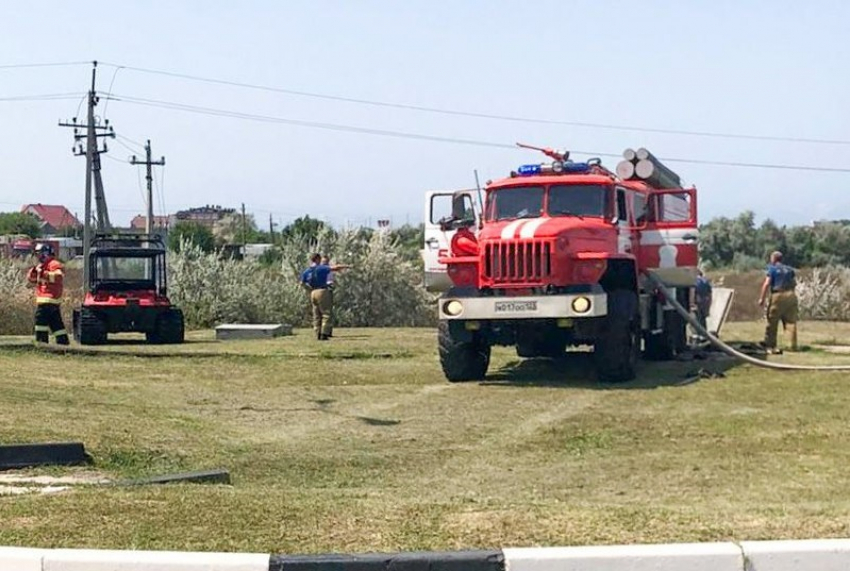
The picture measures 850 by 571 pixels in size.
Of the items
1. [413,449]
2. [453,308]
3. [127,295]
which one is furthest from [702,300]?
[413,449]

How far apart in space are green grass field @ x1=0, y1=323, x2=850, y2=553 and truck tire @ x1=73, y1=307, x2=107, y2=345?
3424 mm

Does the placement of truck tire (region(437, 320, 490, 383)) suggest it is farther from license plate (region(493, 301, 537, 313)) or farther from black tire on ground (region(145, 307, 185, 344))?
black tire on ground (region(145, 307, 185, 344))

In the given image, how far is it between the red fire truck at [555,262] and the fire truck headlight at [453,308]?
1cm

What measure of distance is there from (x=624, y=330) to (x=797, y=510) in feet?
27.1

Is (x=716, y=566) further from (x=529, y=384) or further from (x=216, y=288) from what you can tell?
→ (x=216, y=288)

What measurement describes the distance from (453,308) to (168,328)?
890 centimetres

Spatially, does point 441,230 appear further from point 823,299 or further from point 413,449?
point 823,299

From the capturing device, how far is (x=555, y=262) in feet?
47.1

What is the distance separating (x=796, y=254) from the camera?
64.4m

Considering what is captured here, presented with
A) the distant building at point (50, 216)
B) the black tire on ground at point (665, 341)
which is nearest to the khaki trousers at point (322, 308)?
the black tire on ground at point (665, 341)

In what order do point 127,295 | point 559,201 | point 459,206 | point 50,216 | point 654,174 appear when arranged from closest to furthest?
point 559,201, point 459,206, point 654,174, point 127,295, point 50,216

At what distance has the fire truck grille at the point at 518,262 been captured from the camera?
47.1 ft

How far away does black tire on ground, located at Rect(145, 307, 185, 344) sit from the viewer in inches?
867

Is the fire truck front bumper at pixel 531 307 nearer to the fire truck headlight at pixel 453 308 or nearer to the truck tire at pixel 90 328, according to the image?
the fire truck headlight at pixel 453 308
